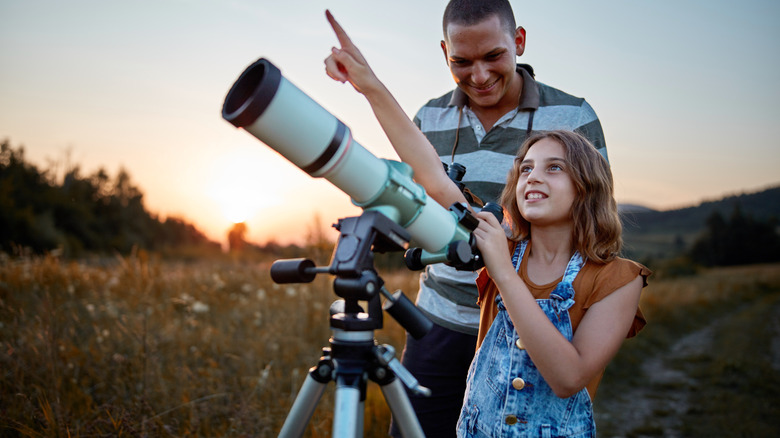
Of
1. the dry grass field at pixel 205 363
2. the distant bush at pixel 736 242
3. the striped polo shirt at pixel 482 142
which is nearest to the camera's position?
the striped polo shirt at pixel 482 142

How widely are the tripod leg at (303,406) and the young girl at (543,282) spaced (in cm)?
71

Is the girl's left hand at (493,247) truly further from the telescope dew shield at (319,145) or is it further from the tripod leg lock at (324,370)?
the tripod leg lock at (324,370)

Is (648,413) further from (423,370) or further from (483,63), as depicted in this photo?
(483,63)

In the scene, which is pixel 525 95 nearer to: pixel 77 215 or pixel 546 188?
pixel 546 188

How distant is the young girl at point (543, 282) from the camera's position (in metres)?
1.66

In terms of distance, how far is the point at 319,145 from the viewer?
1.25 m

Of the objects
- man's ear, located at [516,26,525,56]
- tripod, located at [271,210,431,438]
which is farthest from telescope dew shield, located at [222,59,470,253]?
man's ear, located at [516,26,525,56]

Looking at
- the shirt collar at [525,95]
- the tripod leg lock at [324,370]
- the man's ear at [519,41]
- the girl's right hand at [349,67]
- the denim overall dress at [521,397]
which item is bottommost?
the denim overall dress at [521,397]

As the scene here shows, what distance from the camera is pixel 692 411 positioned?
17.9 feet

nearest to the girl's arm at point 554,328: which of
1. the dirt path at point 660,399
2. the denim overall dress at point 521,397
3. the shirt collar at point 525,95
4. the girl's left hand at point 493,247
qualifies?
the girl's left hand at point 493,247

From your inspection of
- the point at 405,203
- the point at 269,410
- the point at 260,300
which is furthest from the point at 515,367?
the point at 260,300

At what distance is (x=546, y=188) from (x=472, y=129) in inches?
27.7

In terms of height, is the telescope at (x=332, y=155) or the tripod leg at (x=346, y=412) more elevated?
the telescope at (x=332, y=155)

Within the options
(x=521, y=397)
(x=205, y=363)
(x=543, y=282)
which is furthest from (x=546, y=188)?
(x=205, y=363)
